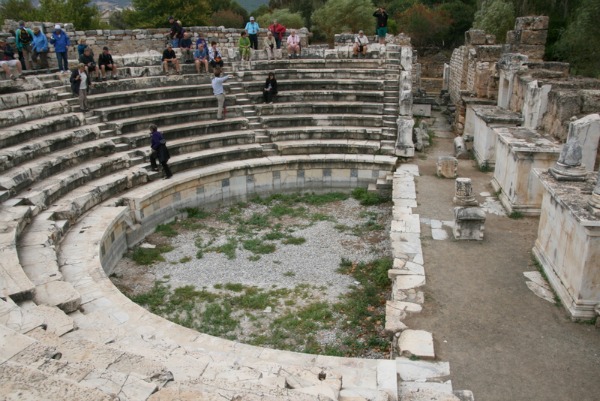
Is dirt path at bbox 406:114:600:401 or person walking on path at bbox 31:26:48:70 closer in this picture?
dirt path at bbox 406:114:600:401

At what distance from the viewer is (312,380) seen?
508cm

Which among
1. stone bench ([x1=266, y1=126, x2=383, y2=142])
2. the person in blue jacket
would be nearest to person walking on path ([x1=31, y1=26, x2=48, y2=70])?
the person in blue jacket

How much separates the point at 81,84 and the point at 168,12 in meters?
29.0

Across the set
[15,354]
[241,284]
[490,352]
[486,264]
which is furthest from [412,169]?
[15,354]

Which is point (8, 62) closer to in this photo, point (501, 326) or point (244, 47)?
point (244, 47)

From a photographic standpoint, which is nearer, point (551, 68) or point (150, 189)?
point (150, 189)

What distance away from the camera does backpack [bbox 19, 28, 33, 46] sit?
14.0 m

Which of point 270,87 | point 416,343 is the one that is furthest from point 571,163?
point 270,87

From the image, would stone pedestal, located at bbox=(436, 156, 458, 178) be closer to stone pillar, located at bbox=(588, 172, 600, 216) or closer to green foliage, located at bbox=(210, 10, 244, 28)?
stone pillar, located at bbox=(588, 172, 600, 216)

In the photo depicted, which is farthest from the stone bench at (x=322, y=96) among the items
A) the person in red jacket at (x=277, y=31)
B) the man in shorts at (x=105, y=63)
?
the man in shorts at (x=105, y=63)

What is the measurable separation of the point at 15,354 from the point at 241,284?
476 centimetres

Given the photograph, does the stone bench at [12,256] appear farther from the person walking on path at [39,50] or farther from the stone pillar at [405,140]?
the stone pillar at [405,140]

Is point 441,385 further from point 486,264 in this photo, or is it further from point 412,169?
point 412,169

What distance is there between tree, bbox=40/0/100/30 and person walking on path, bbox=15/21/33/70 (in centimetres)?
2433
